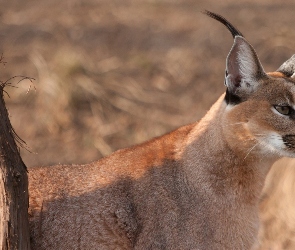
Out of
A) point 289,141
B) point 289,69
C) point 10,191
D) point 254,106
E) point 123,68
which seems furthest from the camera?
point 123,68

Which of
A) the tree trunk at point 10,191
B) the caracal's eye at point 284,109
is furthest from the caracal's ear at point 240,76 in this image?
the tree trunk at point 10,191

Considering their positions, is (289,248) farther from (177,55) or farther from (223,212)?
(177,55)

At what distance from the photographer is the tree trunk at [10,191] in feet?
16.6

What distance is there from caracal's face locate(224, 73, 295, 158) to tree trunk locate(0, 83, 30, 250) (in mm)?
1783

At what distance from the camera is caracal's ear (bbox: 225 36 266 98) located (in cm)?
552

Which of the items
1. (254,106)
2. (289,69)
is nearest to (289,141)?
(254,106)

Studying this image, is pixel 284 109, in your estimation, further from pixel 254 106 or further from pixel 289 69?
pixel 289 69

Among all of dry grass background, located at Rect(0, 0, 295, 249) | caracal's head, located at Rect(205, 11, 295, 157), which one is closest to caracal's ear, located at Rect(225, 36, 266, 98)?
caracal's head, located at Rect(205, 11, 295, 157)

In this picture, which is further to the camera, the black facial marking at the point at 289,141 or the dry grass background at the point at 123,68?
the dry grass background at the point at 123,68

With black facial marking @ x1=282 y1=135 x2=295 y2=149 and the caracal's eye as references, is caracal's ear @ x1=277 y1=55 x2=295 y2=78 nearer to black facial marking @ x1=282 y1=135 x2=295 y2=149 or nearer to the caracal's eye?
the caracal's eye

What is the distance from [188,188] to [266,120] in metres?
0.90

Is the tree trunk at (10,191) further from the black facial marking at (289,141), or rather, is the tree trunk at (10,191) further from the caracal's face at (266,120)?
the black facial marking at (289,141)

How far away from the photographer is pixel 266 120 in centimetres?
543

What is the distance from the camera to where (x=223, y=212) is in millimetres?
5578
